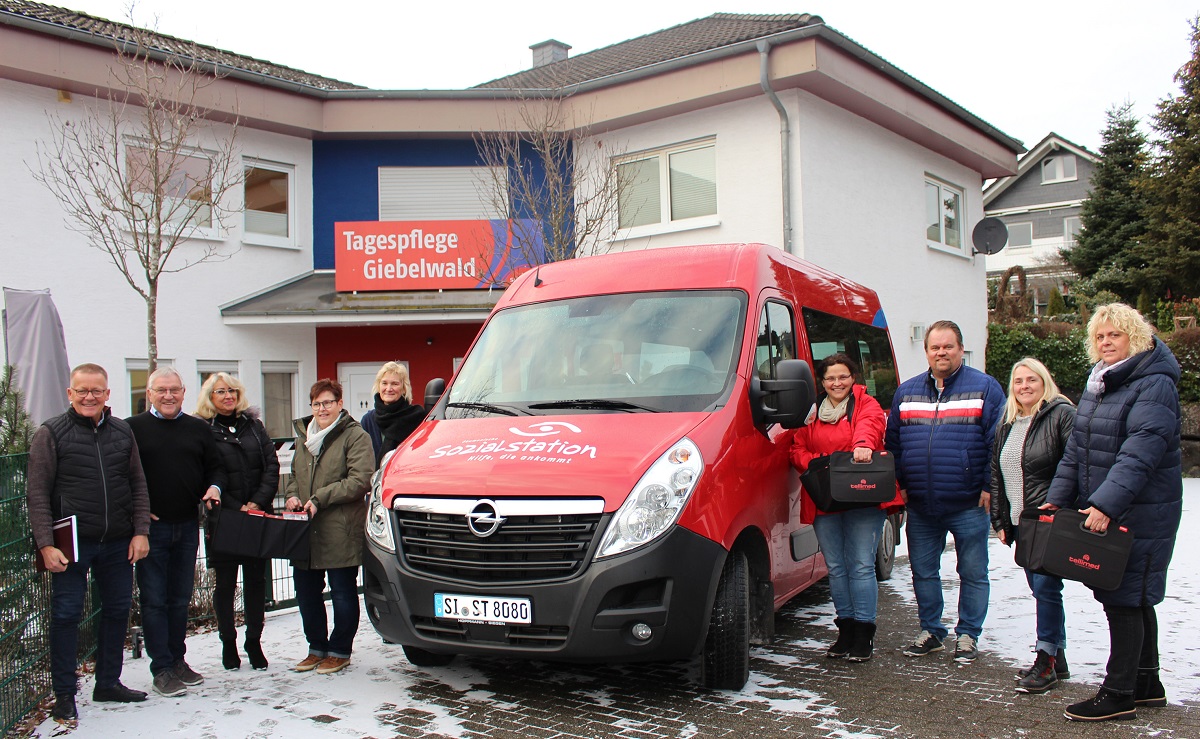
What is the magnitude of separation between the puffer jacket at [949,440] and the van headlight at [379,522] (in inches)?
117

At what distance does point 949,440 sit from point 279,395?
38.4ft

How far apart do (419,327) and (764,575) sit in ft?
36.1

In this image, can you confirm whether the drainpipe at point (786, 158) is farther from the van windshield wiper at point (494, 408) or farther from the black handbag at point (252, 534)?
the black handbag at point (252, 534)

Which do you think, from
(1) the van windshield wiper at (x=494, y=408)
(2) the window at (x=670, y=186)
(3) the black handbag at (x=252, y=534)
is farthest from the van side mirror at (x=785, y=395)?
(2) the window at (x=670, y=186)

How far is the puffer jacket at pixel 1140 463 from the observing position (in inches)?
173

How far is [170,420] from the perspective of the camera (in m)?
5.47

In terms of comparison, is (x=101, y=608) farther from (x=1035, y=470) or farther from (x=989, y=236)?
(x=989, y=236)

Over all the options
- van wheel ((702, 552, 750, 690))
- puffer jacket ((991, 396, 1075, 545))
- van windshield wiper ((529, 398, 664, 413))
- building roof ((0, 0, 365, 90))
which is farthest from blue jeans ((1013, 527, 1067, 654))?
building roof ((0, 0, 365, 90))

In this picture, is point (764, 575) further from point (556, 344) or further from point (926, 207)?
→ point (926, 207)

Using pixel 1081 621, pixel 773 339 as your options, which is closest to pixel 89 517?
pixel 773 339

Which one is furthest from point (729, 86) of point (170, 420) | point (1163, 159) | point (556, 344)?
point (1163, 159)

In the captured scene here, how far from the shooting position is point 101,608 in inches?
198

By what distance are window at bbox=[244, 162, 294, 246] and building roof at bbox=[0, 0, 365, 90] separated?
1.41 m

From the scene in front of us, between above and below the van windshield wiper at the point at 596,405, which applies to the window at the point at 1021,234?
above
